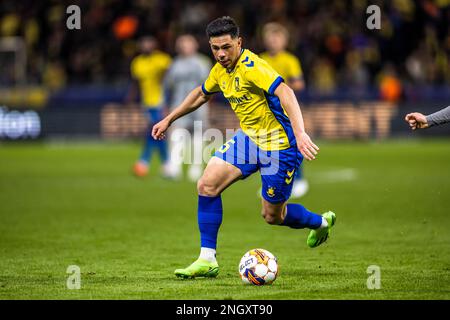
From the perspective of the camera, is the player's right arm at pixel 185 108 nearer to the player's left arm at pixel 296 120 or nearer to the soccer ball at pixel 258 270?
the player's left arm at pixel 296 120

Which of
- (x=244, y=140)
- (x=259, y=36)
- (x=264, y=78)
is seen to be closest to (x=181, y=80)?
(x=244, y=140)

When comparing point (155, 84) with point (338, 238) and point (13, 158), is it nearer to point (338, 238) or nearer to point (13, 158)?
point (13, 158)

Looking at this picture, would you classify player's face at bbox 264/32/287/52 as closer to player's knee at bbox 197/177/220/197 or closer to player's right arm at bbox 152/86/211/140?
player's right arm at bbox 152/86/211/140

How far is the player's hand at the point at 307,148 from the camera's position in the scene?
6.85 metres

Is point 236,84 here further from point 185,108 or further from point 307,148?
point 307,148

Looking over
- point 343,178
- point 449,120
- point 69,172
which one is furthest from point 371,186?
point 449,120

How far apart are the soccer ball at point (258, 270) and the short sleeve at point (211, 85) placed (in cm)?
153

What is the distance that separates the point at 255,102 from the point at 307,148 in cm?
89

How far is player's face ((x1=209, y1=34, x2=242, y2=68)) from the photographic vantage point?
741cm

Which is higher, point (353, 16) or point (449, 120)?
point (353, 16)

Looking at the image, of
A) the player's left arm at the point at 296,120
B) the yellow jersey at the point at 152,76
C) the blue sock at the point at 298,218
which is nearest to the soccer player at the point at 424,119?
the player's left arm at the point at 296,120

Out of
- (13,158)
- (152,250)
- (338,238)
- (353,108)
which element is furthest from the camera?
(353,108)

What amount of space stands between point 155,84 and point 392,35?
976 cm
